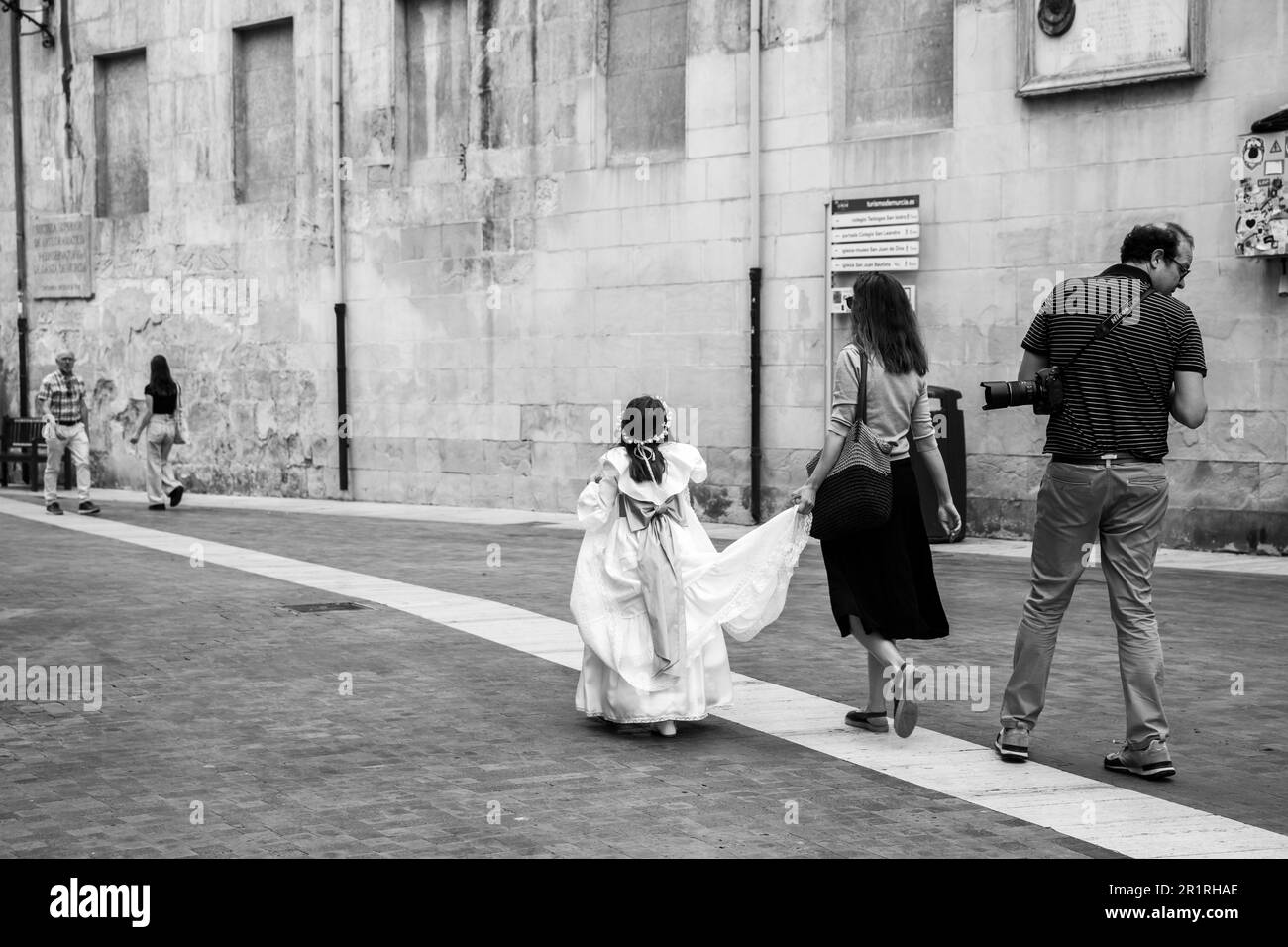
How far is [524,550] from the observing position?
562 inches

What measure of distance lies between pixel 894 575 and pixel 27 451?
19.6 metres

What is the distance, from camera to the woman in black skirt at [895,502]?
6.68 m

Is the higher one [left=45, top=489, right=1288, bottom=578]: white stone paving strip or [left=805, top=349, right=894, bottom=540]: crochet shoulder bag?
[left=805, top=349, right=894, bottom=540]: crochet shoulder bag

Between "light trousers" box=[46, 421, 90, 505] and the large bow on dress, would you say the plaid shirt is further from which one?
the large bow on dress

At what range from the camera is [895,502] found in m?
6.73

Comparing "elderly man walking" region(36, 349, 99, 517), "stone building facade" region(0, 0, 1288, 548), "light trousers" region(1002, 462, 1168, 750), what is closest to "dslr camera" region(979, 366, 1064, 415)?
"light trousers" region(1002, 462, 1168, 750)

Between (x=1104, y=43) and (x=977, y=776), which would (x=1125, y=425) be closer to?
(x=977, y=776)

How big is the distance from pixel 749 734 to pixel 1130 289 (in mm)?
2309

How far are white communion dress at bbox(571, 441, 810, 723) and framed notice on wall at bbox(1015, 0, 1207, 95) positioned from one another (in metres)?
8.34

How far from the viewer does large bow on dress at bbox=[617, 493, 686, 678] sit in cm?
683

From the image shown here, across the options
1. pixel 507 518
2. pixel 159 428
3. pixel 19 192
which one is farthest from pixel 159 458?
pixel 19 192
